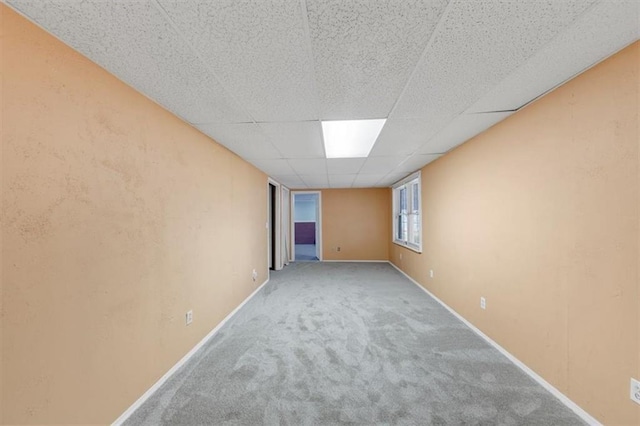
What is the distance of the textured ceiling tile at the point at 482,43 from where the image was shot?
3.32ft

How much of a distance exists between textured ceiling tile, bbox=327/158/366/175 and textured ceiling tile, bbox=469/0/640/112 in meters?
1.99

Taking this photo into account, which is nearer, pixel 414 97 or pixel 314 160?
pixel 414 97

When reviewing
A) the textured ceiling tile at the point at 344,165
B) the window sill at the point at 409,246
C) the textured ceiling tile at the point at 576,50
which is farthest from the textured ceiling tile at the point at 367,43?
the window sill at the point at 409,246

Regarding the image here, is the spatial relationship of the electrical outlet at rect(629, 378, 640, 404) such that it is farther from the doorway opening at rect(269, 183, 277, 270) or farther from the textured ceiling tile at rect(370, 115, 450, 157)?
the doorway opening at rect(269, 183, 277, 270)

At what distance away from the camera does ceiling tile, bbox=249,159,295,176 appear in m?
3.64

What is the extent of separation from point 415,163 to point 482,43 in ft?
9.02

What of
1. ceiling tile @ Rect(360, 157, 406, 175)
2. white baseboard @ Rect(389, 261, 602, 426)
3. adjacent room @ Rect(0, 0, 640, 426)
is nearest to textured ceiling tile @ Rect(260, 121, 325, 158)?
adjacent room @ Rect(0, 0, 640, 426)

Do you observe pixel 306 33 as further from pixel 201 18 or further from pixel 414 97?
pixel 414 97

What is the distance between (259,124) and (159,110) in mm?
777

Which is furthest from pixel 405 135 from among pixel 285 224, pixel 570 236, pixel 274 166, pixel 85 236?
pixel 285 224

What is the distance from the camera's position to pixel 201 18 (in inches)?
41.3

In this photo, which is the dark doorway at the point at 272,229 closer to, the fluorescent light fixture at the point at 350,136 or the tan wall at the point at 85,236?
the fluorescent light fixture at the point at 350,136

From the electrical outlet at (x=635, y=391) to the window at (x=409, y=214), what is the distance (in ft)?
10.2

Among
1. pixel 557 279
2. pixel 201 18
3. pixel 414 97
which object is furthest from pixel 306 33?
pixel 557 279
